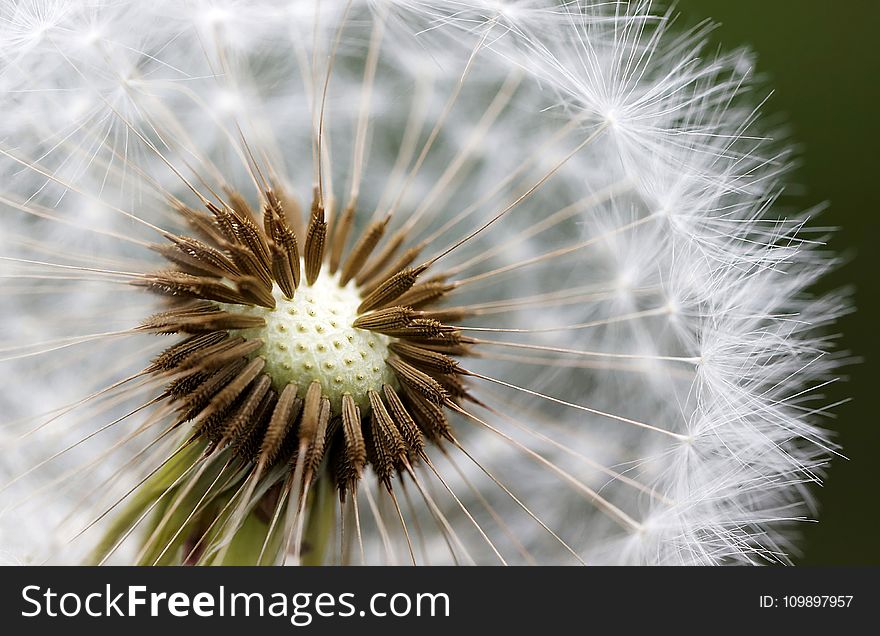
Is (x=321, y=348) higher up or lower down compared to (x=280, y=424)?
higher up

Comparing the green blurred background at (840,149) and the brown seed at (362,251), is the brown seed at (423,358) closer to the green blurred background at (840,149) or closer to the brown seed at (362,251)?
the brown seed at (362,251)

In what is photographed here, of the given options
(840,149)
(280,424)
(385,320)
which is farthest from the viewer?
(840,149)

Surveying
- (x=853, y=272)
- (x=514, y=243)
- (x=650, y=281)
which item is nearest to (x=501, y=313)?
(x=514, y=243)

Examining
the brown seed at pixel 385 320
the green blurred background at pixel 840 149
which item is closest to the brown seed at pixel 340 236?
the brown seed at pixel 385 320

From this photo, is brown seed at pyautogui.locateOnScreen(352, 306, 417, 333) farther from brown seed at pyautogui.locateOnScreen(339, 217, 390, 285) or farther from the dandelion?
brown seed at pyautogui.locateOnScreen(339, 217, 390, 285)

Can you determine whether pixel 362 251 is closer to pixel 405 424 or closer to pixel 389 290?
pixel 389 290

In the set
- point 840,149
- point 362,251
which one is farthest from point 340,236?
point 840,149

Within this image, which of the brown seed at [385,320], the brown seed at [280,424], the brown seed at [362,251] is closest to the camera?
the brown seed at [280,424]
